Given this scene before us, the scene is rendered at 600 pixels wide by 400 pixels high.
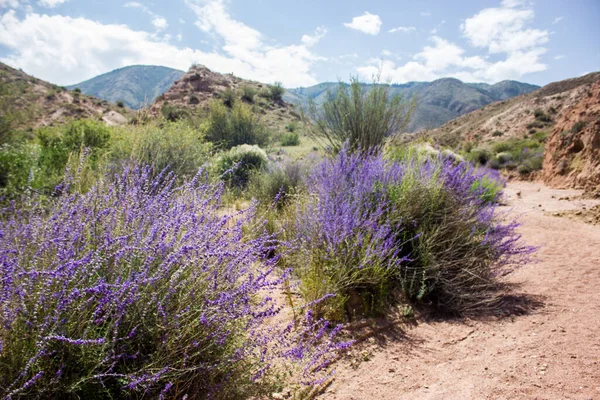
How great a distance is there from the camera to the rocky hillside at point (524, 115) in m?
29.2

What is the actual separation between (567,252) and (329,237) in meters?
3.75

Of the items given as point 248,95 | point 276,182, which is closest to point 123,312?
point 276,182

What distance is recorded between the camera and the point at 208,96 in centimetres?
2998

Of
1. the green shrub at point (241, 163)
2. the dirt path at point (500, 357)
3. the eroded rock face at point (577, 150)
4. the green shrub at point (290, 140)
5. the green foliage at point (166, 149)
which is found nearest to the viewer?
the dirt path at point (500, 357)

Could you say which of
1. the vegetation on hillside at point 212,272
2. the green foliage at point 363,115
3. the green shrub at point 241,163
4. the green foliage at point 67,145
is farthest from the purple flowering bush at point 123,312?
the green foliage at point 363,115

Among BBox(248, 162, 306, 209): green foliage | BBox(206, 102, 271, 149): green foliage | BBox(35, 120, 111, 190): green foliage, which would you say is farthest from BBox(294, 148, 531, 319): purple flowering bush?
BBox(206, 102, 271, 149): green foliage

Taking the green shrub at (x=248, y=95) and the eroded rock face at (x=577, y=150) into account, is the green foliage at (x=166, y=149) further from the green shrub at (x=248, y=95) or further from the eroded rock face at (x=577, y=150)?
the green shrub at (x=248, y=95)

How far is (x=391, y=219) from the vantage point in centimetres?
320

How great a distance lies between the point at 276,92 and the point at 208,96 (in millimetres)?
8157

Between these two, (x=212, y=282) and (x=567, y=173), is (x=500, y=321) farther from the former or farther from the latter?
(x=567, y=173)

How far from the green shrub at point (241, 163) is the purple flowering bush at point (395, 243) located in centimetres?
368

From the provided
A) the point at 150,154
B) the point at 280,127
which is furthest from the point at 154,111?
the point at 150,154

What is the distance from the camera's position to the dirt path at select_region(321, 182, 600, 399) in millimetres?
1898

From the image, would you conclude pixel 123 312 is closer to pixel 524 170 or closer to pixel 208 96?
pixel 524 170
